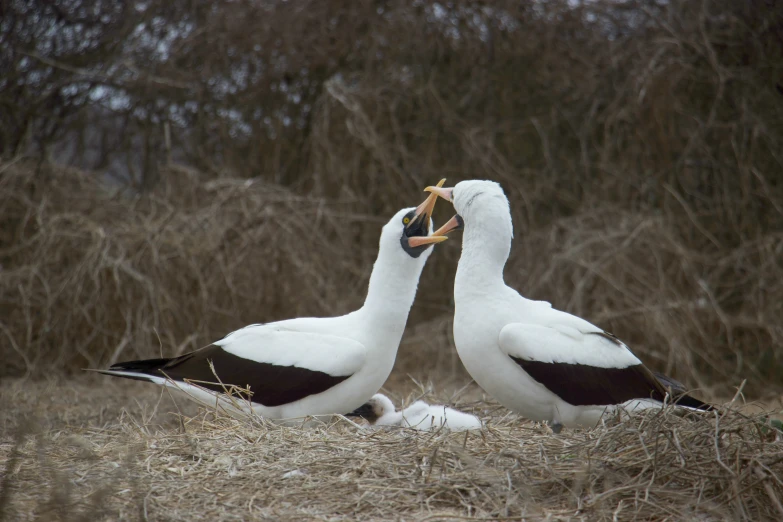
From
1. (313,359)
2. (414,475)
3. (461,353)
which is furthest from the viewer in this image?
(313,359)

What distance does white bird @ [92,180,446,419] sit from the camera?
4312 millimetres

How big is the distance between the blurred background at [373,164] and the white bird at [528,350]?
274cm

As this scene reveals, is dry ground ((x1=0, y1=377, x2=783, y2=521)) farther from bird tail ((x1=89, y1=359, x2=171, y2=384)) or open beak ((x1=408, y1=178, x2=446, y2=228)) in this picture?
open beak ((x1=408, y1=178, x2=446, y2=228))

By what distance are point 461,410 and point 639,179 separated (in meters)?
4.07

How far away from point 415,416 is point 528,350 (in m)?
0.99

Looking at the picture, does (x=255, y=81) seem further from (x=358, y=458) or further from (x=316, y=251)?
(x=358, y=458)

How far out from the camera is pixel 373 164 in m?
8.29

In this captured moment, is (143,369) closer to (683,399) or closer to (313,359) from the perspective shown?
(313,359)

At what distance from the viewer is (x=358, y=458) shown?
10.8 feet

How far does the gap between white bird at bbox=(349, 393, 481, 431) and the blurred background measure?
7.12 feet

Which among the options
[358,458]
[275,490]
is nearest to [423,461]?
[358,458]

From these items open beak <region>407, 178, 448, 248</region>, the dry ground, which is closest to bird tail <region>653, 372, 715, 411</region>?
the dry ground

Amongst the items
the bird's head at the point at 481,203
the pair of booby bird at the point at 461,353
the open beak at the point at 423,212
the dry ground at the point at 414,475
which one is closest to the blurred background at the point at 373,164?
the pair of booby bird at the point at 461,353

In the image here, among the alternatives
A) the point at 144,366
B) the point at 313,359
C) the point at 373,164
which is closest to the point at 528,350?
the point at 313,359
